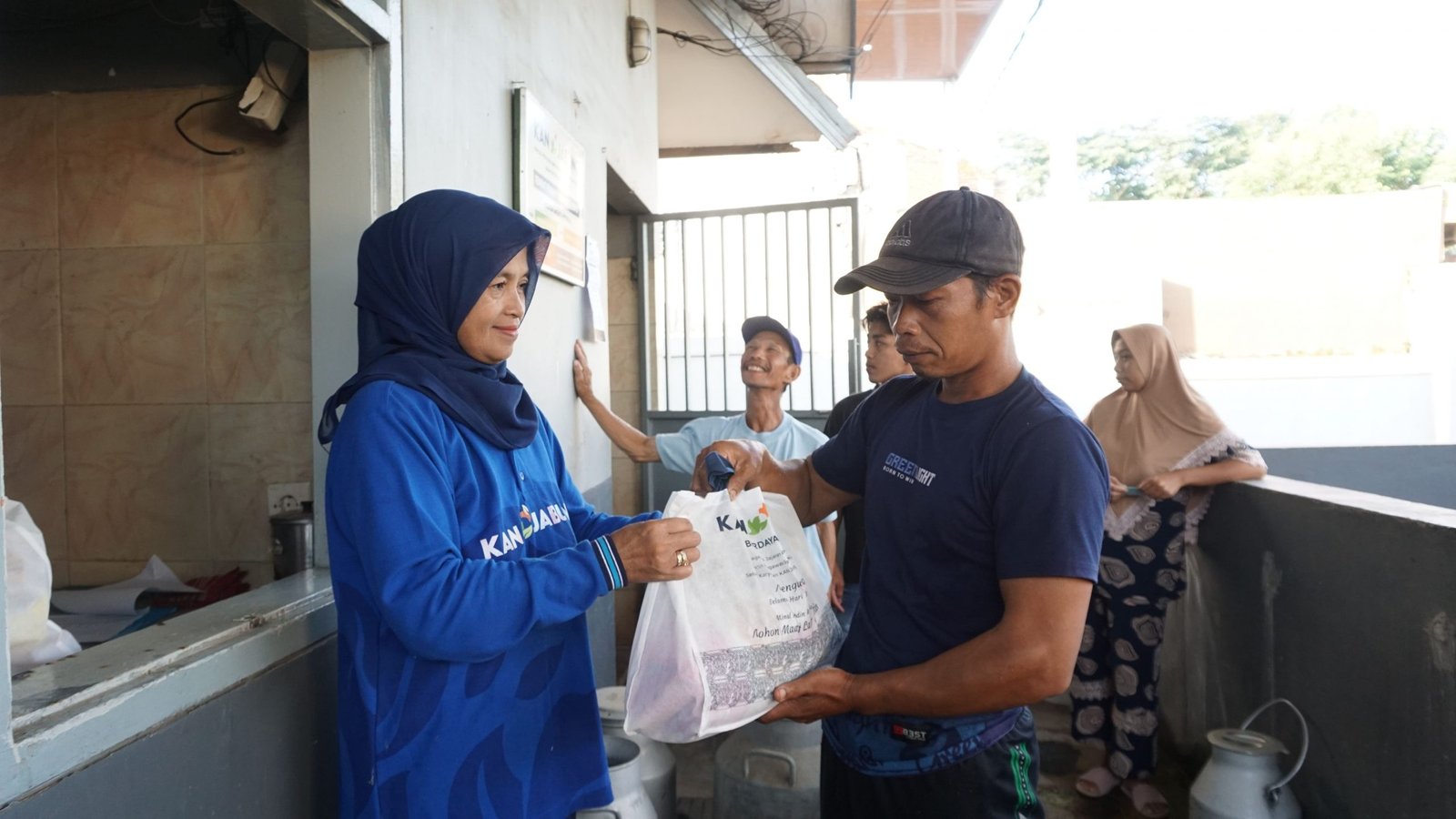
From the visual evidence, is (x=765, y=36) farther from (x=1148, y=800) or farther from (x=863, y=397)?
(x=1148, y=800)

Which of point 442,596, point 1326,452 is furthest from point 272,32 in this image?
point 1326,452

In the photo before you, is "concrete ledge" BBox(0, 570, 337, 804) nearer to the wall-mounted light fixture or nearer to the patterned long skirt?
the patterned long skirt

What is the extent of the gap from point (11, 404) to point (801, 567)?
82.4 inches

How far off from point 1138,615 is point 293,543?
297 cm

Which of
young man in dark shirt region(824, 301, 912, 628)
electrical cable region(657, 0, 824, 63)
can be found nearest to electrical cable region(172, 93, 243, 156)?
young man in dark shirt region(824, 301, 912, 628)

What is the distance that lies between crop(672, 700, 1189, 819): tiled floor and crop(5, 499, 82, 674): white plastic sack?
222 cm

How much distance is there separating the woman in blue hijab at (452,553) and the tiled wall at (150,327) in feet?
3.17

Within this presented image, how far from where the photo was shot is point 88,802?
3.51ft

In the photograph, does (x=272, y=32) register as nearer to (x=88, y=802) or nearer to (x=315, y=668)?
(x=315, y=668)

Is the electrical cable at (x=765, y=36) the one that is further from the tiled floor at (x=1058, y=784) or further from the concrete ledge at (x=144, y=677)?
the concrete ledge at (x=144, y=677)

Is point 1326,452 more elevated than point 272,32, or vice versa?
point 272,32

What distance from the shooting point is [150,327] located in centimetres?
225

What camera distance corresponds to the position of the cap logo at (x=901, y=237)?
1478 millimetres

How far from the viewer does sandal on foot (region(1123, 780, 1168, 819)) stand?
3.33m
